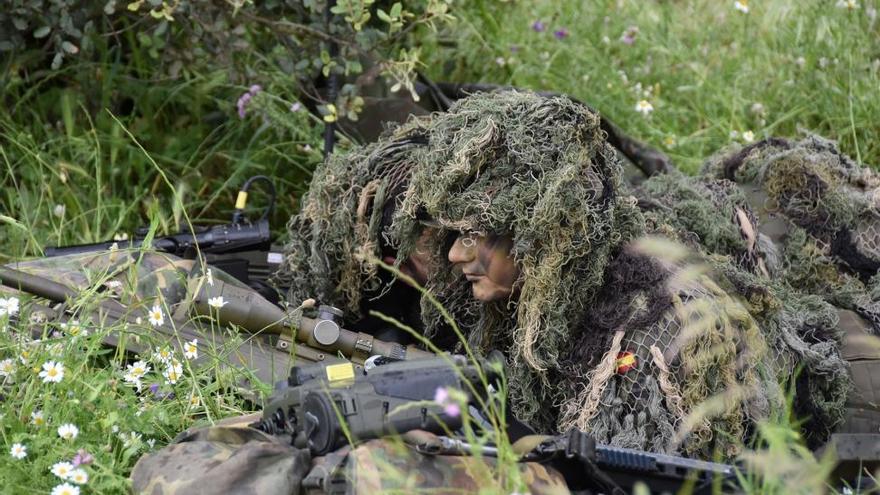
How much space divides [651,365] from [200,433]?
1080 mm

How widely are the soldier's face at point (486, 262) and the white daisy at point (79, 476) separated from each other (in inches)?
39.7

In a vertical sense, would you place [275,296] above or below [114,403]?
below

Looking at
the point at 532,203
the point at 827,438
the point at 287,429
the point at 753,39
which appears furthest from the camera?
the point at 753,39

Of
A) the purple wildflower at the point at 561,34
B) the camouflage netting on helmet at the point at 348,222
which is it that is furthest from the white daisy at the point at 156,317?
the purple wildflower at the point at 561,34

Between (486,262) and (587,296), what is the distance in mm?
270

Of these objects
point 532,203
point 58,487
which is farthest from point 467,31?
point 58,487

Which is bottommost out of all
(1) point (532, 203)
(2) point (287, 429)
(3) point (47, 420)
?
(3) point (47, 420)

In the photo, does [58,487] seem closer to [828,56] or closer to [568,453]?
[568,453]

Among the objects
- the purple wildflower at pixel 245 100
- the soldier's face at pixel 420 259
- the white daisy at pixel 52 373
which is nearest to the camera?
the white daisy at pixel 52 373

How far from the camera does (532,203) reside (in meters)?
2.97

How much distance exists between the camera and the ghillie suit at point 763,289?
3.29 m

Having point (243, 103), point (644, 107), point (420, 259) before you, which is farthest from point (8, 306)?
point (644, 107)

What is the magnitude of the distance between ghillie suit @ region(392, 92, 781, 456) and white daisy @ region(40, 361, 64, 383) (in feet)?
3.06

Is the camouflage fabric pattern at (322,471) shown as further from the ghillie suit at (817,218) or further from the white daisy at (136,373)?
the ghillie suit at (817,218)
